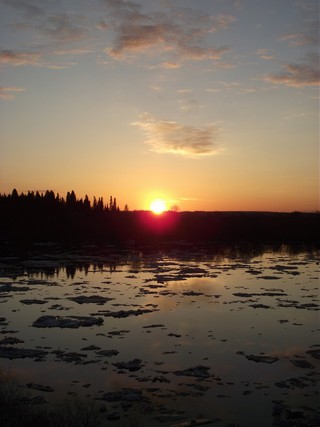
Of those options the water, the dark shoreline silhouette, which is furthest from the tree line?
the water

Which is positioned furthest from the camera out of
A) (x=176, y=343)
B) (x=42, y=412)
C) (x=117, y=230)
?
(x=117, y=230)

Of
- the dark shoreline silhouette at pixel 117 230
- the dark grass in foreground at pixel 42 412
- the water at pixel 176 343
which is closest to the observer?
the dark grass in foreground at pixel 42 412

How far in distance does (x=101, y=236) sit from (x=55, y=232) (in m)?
7.25

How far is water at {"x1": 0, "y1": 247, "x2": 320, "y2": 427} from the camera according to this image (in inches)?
301

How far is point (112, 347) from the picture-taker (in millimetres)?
10602

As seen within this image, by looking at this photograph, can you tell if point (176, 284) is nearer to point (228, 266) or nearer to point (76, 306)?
point (76, 306)

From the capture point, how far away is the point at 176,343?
1098 centimetres

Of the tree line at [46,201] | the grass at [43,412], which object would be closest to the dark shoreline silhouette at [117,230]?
the tree line at [46,201]

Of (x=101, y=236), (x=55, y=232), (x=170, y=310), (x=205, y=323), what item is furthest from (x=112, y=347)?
(x=55, y=232)

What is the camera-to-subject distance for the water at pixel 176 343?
301 inches

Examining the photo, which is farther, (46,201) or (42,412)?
(46,201)

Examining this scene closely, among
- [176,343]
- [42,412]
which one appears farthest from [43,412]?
[176,343]

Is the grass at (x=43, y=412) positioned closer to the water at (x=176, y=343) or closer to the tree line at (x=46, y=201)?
the water at (x=176, y=343)

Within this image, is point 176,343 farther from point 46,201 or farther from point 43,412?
point 46,201
